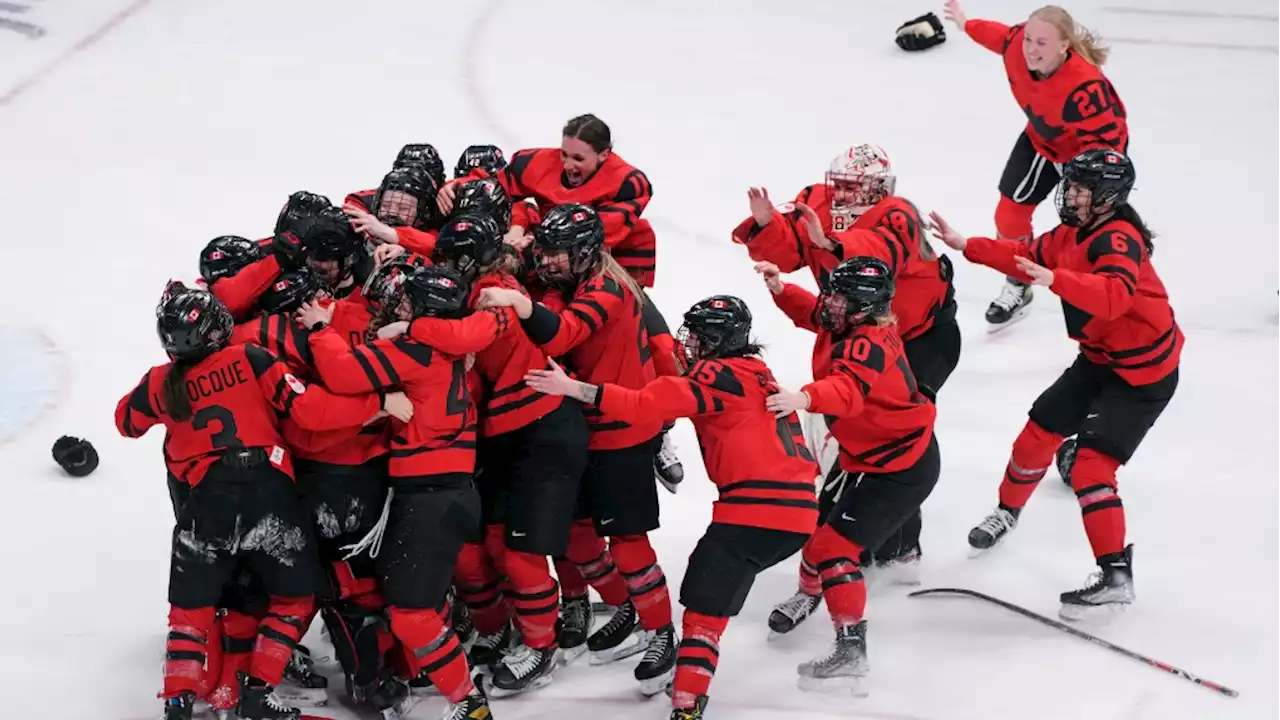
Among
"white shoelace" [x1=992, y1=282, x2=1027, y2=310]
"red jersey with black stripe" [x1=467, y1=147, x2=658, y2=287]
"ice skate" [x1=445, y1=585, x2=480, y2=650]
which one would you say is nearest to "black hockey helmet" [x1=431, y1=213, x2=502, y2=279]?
"red jersey with black stripe" [x1=467, y1=147, x2=658, y2=287]

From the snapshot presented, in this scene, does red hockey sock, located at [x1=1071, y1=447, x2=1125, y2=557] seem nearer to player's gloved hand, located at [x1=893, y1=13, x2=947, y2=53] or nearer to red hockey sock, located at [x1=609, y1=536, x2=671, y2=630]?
red hockey sock, located at [x1=609, y1=536, x2=671, y2=630]

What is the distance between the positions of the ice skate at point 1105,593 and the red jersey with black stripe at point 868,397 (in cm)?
70

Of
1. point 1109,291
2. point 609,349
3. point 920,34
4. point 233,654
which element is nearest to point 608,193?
point 609,349

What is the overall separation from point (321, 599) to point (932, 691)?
1.63 metres

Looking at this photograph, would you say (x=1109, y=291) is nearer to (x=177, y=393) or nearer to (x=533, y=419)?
(x=533, y=419)

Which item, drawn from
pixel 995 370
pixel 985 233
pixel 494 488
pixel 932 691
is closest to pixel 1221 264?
pixel 985 233

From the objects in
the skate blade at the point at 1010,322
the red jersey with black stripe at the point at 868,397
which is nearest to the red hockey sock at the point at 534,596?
the red jersey with black stripe at the point at 868,397

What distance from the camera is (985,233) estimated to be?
24.7ft

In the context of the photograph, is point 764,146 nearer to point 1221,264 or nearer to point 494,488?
point 1221,264

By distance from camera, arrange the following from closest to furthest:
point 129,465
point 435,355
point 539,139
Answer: point 435,355 < point 129,465 < point 539,139

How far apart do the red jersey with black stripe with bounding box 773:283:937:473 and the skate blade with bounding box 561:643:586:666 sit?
879 mm

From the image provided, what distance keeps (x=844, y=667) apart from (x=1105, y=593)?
876 millimetres

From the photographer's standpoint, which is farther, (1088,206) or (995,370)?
A: (995,370)

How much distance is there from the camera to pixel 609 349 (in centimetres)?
464
